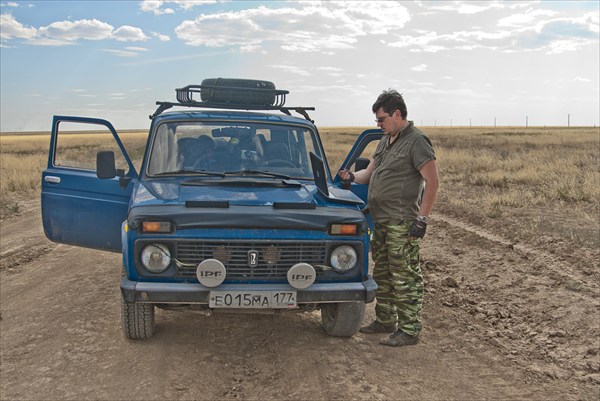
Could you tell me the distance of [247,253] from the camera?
4.37 metres

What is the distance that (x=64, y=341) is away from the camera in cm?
502

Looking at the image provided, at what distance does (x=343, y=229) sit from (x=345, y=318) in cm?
90

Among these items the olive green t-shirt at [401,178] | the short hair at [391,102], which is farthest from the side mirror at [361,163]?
the short hair at [391,102]

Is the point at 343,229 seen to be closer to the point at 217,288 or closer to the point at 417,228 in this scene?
the point at 417,228

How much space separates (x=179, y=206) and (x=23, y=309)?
271 centimetres

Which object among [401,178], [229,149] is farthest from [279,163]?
[401,178]

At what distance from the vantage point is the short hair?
4.86m

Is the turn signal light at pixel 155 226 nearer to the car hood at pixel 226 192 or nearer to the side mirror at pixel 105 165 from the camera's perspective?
the car hood at pixel 226 192

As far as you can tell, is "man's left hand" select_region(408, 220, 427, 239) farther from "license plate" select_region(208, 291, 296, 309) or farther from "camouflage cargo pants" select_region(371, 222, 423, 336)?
"license plate" select_region(208, 291, 296, 309)

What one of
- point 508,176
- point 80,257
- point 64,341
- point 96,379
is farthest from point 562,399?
point 508,176

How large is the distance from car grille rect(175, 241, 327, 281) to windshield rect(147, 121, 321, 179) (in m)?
1.03

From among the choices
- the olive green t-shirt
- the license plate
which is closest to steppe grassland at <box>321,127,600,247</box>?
the olive green t-shirt

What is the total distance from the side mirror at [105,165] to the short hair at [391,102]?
8.20 ft

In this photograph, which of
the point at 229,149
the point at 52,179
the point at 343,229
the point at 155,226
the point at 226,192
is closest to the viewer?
the point at 155,226
